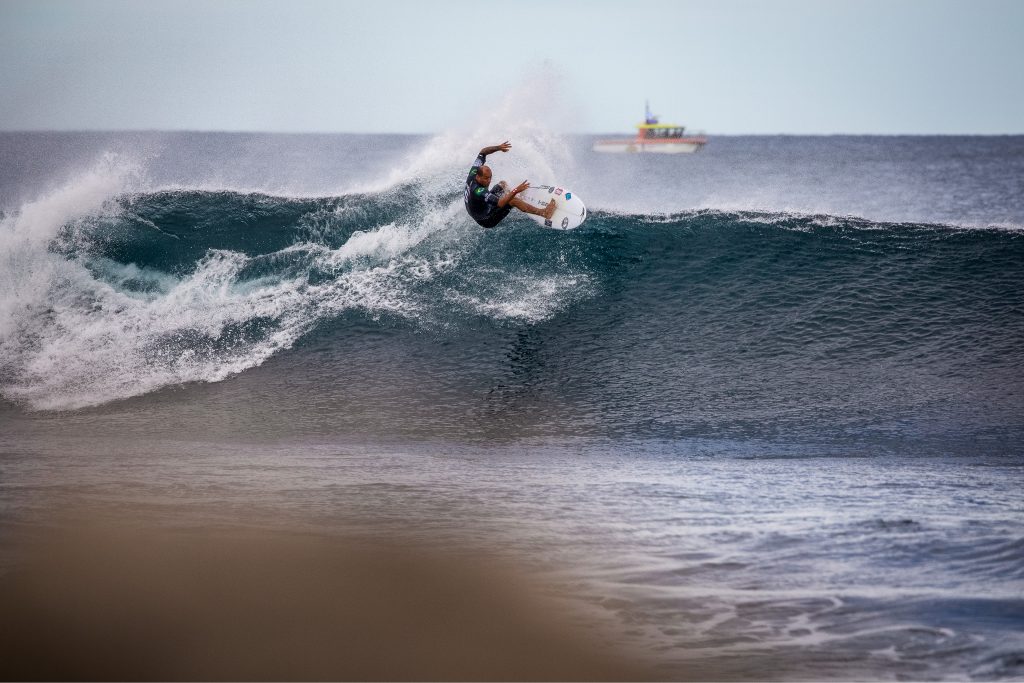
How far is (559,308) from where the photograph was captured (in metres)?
11.0

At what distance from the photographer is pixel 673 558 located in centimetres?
489

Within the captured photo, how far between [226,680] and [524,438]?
4.48m

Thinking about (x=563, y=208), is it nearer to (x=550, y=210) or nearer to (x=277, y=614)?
(x=550, y=210)

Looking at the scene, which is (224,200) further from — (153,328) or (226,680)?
(226,680)

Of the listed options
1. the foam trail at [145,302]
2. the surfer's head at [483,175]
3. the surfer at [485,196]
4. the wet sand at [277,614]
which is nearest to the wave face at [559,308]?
the foam trail at [145,302]

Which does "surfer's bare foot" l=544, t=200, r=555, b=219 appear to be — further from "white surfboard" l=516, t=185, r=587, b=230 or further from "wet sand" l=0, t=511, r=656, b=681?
"wet sand" l=0, t=511, r=656, b=681

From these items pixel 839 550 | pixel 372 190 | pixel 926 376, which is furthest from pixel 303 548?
pixel 372 190

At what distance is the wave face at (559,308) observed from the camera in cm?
888

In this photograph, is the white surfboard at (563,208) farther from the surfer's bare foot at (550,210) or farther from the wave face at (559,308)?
the wave face at (559,308)

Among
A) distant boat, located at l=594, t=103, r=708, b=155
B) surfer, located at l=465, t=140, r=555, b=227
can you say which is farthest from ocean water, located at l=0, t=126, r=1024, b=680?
distant boat, located at l=594, t=103, r=708, b=155

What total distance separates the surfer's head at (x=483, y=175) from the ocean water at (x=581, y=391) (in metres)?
1.59

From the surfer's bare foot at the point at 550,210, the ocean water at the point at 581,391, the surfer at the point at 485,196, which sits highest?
the surfer's bare foot at the point at 550,210

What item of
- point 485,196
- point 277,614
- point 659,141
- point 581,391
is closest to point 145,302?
point 485,196

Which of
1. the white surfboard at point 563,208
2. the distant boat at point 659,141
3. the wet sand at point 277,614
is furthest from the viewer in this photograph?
the distant boat at point 659,141
